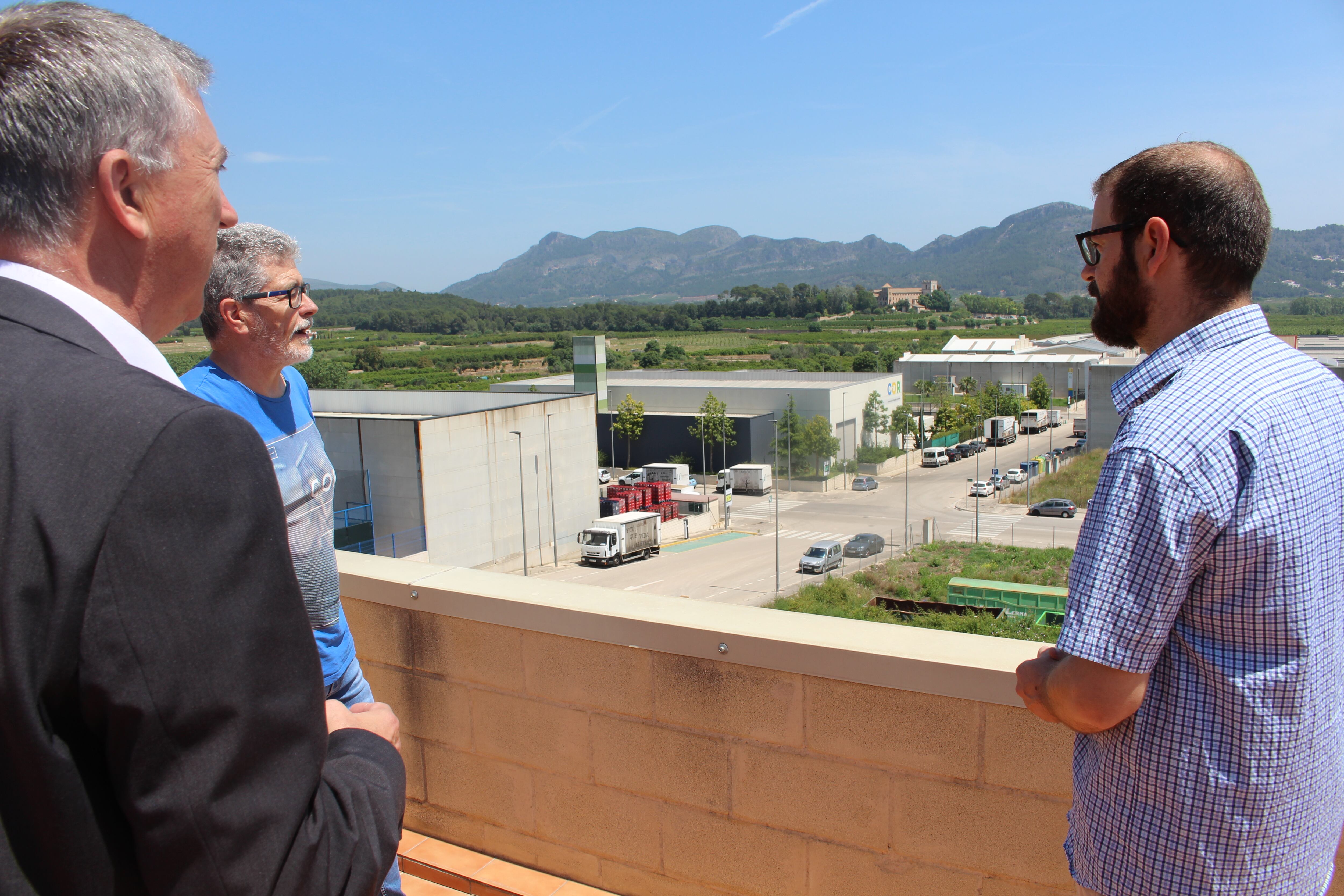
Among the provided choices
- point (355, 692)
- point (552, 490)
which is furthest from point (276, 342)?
point (552, 490)

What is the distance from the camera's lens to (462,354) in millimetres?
97062

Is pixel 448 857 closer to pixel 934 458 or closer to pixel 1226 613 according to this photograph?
pixel 1226 613

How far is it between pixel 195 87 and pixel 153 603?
2.02 feet

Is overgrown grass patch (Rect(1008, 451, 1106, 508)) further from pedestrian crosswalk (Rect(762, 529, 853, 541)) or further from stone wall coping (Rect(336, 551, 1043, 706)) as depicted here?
stone wall coping (Rect(336, 551, 1043, 706))

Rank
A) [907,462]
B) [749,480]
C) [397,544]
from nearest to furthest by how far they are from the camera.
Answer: [397,544] < [749,480] < [907,462]

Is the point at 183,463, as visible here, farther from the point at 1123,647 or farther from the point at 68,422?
the point at 1123,647

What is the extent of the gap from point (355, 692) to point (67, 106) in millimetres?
1773

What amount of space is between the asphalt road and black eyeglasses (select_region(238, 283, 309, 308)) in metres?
17.5

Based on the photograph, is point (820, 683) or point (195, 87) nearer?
point (195, 87)

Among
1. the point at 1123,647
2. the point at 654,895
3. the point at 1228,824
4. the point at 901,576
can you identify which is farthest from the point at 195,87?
the point at 901,576

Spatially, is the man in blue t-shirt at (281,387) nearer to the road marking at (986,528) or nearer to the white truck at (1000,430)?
the road marking at (986,528)

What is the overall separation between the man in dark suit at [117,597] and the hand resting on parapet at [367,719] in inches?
9.7

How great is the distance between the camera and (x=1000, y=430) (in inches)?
2143

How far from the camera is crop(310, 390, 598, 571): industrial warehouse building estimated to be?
2403 centimetres
